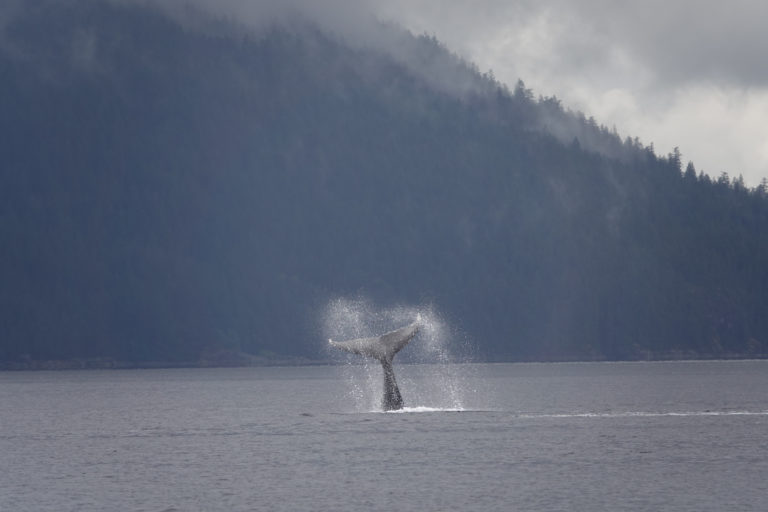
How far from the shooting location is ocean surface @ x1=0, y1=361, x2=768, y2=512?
65.2 m

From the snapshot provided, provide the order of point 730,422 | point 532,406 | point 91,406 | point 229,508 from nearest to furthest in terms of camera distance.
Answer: point 229,508, point 730,422, point 532,406, point 91,406

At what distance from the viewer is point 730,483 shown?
69000 mm

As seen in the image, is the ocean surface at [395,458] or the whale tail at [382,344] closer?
the ocean surface at [395,458]

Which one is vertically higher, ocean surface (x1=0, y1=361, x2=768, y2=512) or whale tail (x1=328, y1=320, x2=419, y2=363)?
whale tail (x1=328, y1=320, x2=419, y2=363)

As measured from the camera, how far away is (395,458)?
81.4 meters

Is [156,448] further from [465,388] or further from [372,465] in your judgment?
[465,388]

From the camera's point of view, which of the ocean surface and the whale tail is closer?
the ocean surface

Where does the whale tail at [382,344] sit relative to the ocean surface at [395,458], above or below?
above

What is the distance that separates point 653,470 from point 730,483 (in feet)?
23.5

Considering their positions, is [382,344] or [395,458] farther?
Answer: [382,344]

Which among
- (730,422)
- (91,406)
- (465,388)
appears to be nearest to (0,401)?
(91,406)

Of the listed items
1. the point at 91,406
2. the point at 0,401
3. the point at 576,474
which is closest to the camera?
the point at 576,474

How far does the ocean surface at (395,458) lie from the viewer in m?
65.2

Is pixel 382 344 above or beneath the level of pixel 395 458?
above
